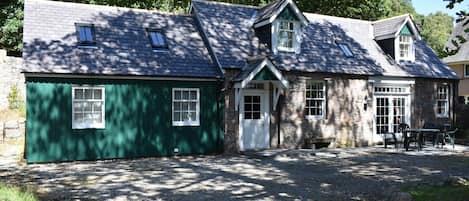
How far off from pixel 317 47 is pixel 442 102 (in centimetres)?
801

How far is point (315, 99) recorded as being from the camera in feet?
61.9

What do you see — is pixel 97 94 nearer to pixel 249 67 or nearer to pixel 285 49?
pixel 249 67

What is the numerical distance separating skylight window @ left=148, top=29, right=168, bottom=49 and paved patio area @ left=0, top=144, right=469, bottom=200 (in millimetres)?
4446

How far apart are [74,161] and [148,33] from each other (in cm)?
587

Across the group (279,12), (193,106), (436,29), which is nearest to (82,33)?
(193,106)

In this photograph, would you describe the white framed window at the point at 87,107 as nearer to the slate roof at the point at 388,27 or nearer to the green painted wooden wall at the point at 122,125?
the green painted wooden wall at the point at 122,125

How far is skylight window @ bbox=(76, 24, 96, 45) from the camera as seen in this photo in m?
15.8

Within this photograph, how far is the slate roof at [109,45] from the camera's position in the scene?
14.8 meters

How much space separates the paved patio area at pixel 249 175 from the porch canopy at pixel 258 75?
2525 mm

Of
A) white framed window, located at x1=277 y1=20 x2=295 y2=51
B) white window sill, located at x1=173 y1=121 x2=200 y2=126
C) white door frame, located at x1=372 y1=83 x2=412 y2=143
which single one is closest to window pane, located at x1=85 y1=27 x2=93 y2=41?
white window sill, located at x1=173 y1=121 x2=200 y2=126

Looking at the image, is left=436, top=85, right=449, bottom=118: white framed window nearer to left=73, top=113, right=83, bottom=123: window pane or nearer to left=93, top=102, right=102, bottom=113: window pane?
left=93, top=102, right=102, bottom=113: window pane

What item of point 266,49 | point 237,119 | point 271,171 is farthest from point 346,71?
point 271,171

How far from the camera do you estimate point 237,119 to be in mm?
17125

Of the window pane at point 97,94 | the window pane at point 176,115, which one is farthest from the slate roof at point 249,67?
the window pane at point 97,94
